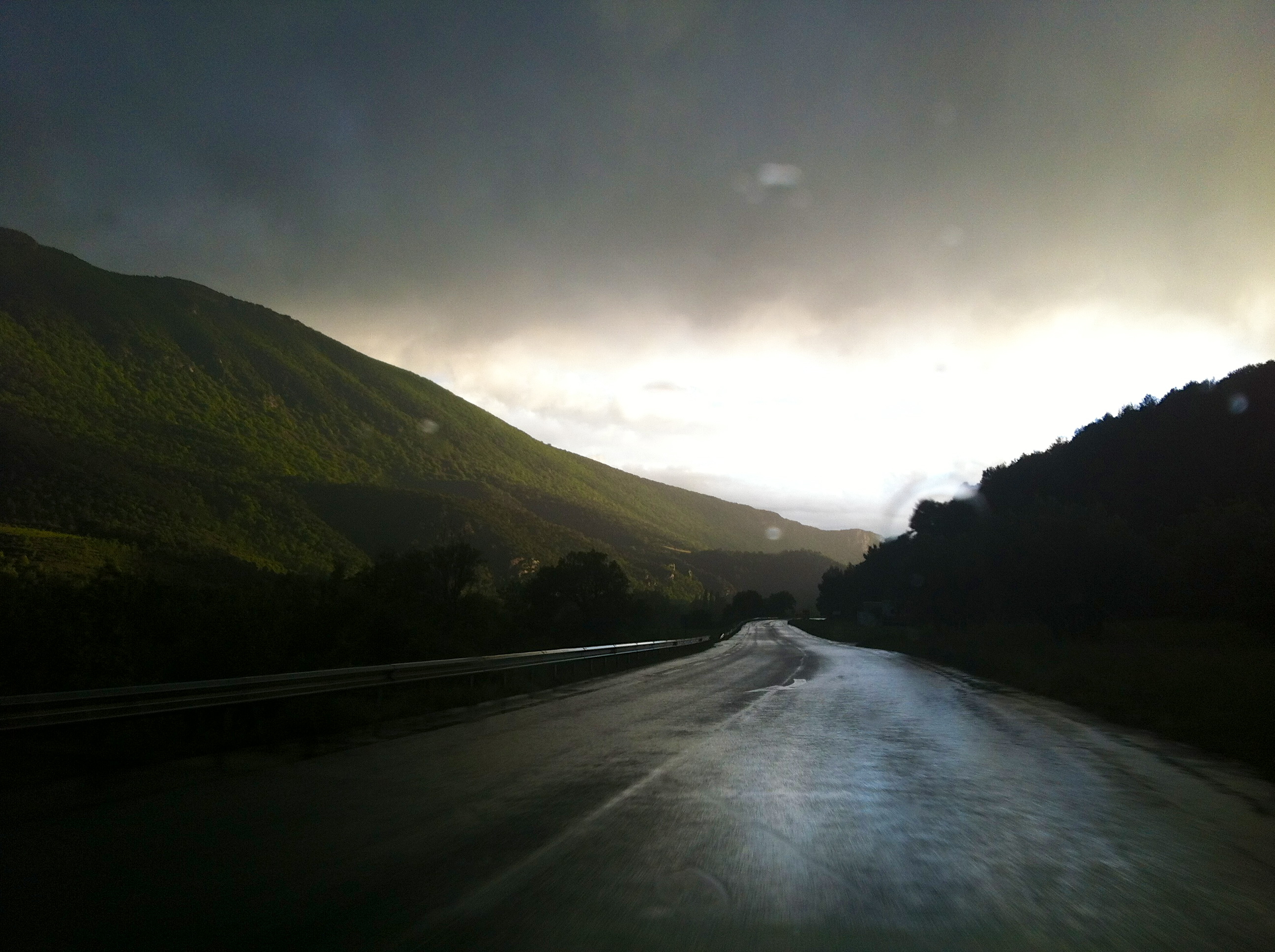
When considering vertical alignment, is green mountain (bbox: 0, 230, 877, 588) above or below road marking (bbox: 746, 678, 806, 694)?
above

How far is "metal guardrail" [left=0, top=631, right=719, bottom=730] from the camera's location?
27.6ft

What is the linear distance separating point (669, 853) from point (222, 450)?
11856 cm

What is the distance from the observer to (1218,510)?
4916 cm

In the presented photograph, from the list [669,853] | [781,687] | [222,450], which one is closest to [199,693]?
[669,853]

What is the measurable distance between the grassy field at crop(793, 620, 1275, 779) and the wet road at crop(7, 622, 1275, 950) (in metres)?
2.75

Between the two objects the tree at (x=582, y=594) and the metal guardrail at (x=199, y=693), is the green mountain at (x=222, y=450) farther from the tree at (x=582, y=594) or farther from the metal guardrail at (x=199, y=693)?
the metal guardrail at (x=199, y=693)

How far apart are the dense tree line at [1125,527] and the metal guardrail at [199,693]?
1330 inches

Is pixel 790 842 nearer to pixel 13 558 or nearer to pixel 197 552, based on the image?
pixel 13 558

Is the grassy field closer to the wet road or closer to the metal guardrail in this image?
the wet road

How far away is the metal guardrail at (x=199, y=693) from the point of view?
8.40m

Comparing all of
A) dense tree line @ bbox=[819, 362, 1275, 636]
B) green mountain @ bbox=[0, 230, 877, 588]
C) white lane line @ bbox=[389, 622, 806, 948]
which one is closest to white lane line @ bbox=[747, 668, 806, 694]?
white lane line @ bbox=[389, 622, 806, 948]

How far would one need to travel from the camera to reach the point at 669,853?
18.6 feet

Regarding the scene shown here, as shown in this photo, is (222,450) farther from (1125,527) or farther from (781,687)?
(781,687)

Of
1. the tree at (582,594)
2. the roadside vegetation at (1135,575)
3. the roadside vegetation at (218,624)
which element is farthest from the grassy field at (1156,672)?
the tree at (582,594)
